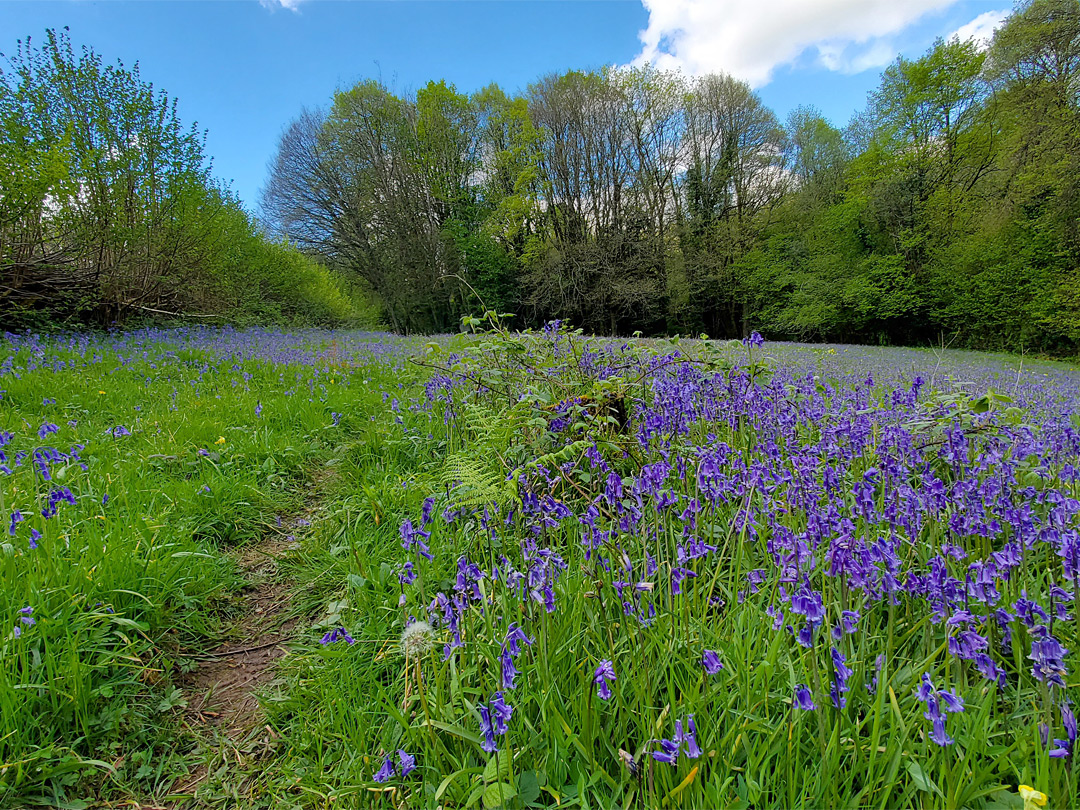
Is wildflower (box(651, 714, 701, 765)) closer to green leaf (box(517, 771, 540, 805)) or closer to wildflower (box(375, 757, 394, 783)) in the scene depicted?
green leaf (box(517, 771, 540, 805))

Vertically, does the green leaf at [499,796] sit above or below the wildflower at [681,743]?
below

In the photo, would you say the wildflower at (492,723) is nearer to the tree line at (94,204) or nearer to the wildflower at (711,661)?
the wildflower at (711,661)

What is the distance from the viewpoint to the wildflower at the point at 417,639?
1214 millimetres

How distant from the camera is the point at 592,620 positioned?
150cm

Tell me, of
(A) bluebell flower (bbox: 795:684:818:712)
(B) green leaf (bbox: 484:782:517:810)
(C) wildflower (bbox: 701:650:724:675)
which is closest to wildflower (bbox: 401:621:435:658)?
(B) green leaf (bbox: 484:782:517:810)

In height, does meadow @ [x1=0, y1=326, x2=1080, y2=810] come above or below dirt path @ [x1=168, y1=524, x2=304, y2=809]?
above

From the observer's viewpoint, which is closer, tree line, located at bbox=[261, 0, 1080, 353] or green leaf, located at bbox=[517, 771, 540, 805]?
green leaf, located at bbox=[517, 771, 540, 805]

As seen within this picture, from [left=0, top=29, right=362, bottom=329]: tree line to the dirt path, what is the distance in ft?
34.3

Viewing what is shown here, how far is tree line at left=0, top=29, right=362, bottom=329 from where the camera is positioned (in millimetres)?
8891

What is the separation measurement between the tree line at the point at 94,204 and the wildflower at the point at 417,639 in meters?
11.6

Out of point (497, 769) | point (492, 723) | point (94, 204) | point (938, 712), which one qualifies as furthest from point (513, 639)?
point (94, 204)

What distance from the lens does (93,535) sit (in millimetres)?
2057

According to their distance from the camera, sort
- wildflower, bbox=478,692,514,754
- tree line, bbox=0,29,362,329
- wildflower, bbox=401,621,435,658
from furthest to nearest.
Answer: tree line, bbox=0,29,362,329, wildflower, bbox=401,621,435,658, wildflower, bbox=478,692,514,754

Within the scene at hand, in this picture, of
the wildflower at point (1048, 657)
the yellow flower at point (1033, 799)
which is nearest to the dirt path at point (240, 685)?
the yellow flower at point (1033, 799)
